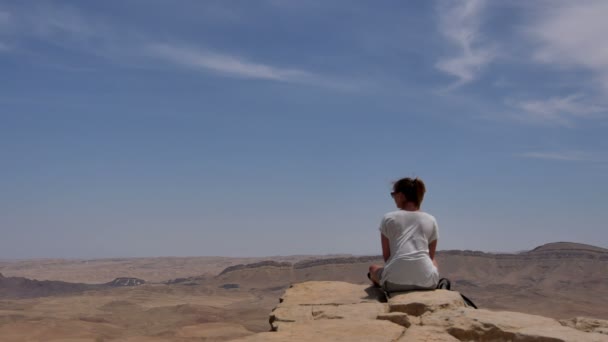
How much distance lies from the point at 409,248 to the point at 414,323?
0.96 meters

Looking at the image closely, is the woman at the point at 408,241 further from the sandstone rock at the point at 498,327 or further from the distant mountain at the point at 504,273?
the distant mountain at the point at 504,273

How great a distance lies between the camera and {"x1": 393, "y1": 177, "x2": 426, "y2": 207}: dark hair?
572 centimetres

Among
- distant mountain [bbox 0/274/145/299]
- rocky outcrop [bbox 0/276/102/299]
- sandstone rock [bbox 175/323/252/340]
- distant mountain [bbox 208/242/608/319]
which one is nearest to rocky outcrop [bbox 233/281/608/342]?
sandstone rock [bbox 175/323/252/340]

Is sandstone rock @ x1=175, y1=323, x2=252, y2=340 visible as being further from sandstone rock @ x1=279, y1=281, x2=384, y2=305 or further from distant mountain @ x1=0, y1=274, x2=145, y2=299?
distant mountain @ x1=0, y1=274, x2=145, y2=299

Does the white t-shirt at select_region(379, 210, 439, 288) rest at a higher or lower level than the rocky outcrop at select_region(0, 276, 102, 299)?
higher

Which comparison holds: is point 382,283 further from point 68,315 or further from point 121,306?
point 121,306

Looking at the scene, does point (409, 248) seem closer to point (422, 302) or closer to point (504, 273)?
point (422, 302)

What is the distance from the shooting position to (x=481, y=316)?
464 centimetres

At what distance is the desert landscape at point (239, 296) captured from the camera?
128ft

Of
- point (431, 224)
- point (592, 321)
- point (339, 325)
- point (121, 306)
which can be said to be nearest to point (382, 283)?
point (431, 224)

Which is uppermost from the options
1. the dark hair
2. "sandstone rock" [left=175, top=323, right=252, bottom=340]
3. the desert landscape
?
the dark hair

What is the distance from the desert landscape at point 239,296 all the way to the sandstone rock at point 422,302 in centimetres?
2838

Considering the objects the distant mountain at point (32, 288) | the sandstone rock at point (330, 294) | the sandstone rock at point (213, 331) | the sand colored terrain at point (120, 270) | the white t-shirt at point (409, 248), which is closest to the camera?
the white t-shirt at point (409, 248)

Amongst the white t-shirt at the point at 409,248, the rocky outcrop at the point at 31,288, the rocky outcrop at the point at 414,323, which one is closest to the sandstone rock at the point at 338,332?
the rocky outcrop at the point at 414,323
